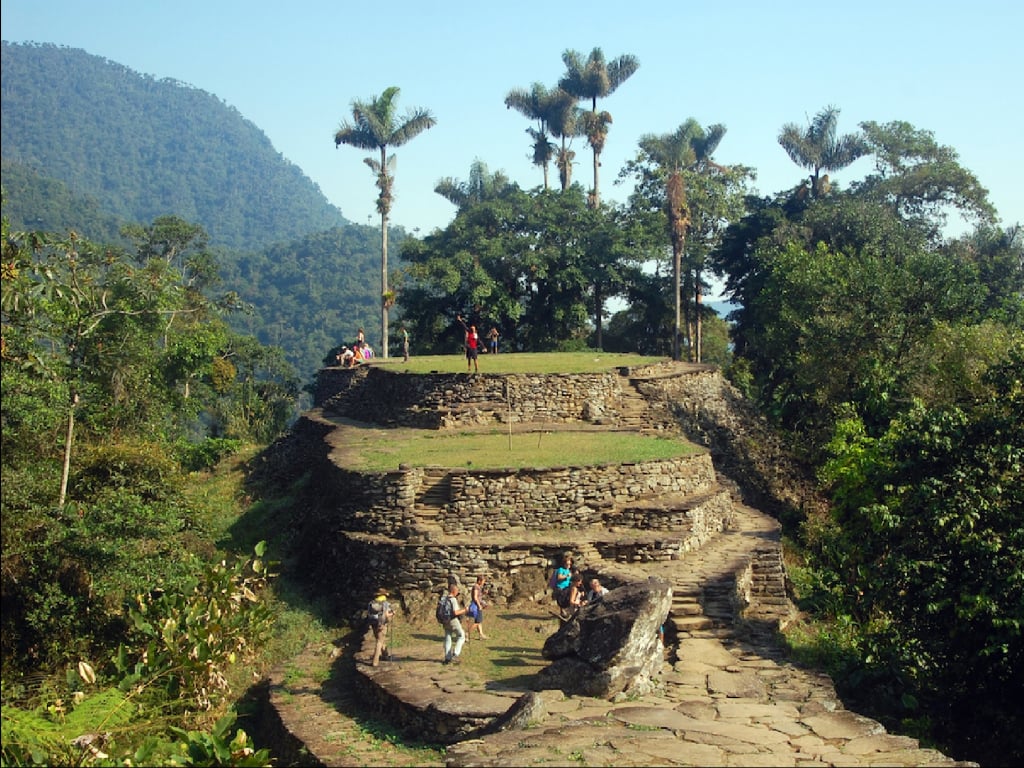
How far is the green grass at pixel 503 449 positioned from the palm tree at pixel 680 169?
11.9m

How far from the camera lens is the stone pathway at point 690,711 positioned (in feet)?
30.3

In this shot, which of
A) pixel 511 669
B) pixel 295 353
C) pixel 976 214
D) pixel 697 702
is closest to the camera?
pixel 697 702

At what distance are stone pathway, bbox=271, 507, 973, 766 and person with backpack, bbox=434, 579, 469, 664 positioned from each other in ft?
0.80

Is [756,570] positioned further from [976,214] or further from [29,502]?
[976,214]

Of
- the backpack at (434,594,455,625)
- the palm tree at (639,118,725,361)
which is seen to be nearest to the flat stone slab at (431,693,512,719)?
the backpack at (434,594,455,625)

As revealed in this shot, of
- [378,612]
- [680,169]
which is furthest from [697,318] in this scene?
[378,612]

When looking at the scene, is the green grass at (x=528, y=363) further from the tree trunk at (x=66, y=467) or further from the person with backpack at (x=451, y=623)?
the person with backpack at (x=451, y=623)

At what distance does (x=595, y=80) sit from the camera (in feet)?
133

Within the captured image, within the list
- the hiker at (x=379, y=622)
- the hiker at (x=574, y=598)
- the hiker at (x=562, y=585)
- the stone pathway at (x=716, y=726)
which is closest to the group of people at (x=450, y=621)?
the hiker at (x=379, y=622)

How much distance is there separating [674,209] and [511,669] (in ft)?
69.5

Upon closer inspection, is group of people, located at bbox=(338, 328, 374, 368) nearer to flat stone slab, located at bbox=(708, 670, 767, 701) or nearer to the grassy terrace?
the grassy terrace

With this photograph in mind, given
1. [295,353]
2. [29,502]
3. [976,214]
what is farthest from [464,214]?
[295,353]

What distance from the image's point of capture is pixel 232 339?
1553 inches

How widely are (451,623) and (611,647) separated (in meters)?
2.62
